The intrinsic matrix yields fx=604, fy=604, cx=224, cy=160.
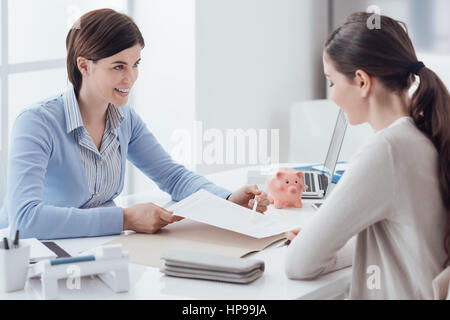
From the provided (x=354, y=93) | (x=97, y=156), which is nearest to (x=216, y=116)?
(x=97, y=156)

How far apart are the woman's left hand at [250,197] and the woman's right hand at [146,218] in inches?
11.8

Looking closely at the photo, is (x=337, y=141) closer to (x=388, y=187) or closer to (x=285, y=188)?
(x=285, y=188)

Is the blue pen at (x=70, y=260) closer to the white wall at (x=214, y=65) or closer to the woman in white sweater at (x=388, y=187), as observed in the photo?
the woman in white sweater at (x=388, y=187)

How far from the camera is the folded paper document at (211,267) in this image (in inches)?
47.8

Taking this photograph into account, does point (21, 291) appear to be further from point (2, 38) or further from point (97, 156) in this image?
point (2, 38)

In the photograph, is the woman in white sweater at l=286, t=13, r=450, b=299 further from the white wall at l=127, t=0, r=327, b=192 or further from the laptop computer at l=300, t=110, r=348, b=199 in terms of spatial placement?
the white wall at l=127, t=0, r=327, b=192

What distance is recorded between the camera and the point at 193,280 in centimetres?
124

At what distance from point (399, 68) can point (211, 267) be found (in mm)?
570

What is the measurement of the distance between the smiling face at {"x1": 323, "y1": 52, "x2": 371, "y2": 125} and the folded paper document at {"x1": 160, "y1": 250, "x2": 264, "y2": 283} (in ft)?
1.29

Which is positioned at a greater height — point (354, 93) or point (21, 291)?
point (354, 93)

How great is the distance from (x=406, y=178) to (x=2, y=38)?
2141 mm

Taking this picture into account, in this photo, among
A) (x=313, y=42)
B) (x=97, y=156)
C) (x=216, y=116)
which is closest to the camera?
(x=97, y=156)

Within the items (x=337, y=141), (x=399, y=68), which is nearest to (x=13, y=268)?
(x=399, y=68)

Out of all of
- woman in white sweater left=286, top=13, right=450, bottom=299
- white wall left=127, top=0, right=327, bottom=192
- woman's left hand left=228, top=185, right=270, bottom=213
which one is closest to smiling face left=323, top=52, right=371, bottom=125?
woman in white sweater left=286, top=13, right=450, bottom=299
